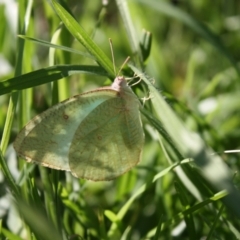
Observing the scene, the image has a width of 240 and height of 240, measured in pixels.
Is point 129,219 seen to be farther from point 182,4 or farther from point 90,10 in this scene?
point 182,4

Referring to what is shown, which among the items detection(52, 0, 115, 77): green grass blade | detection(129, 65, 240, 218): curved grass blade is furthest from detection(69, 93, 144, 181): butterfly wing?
detection(129, 65, 240, 218): curved grass blade

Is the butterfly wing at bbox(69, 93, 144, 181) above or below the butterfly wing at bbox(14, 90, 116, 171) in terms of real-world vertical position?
below

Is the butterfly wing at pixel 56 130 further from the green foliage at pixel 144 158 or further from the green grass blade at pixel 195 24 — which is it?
the green grass blade at pixel 195 24

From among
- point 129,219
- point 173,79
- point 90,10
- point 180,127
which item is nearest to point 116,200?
point 129,219

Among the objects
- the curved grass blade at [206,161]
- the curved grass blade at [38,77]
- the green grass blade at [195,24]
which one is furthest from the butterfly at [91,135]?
the curved grass blade at [206,161]

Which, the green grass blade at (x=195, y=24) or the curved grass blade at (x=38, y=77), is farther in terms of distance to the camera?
the green grass blade at (x=195, y=24)

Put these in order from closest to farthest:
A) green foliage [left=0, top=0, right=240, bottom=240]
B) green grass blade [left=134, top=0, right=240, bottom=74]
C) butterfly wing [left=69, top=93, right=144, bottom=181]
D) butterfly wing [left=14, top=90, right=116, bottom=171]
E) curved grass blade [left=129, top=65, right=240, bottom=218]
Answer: curved grass blade [left=129, top=65, right=240, bottom=218], green foliage [left=0, top=0, right=240, bottom=240], butterfly wing [left=14, top=90, right=116, bottom=171], butterfly wing [left=69, top=93, right=144, bottom=181], green grass blade [left=134, top=0, right=240, bottom=74]

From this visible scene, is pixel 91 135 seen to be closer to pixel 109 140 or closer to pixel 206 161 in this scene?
pixel 109 140

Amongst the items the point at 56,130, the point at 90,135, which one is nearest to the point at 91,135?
the point at 90,135

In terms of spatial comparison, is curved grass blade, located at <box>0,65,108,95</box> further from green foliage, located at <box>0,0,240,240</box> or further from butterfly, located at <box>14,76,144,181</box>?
butterfly, located at <box>14,76,144,181</box>
